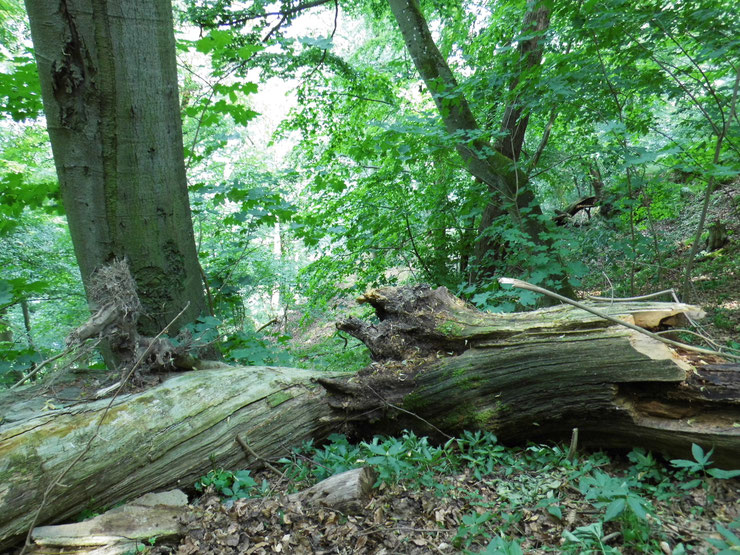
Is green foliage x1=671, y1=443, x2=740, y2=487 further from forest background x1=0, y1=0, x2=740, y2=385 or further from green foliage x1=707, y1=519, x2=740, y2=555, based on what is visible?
forest background x1=0, y1=0, x2=740, y2=385

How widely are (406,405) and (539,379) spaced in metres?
0.89

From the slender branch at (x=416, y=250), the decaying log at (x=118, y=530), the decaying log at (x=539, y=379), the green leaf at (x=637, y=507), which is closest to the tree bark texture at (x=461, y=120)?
the slender branch at (x=416, y=250)

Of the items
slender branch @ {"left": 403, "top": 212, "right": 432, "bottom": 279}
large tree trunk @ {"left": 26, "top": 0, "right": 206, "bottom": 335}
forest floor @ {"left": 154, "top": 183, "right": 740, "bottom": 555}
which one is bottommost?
forest floor @ {"left": 154, "top": 183, "right": 740, "bottom": 555}

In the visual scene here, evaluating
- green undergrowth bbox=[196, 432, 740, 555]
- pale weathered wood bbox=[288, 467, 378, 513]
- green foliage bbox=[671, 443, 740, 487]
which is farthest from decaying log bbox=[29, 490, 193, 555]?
green foliage bbox=[671, 443, 740, 487]

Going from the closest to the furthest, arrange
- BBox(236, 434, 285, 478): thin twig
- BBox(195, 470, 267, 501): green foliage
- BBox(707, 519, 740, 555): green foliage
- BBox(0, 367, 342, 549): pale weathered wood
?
BBox(707, 519, 740, 555): green foliage < BBox(0, 367, 342, 549): pale weathered wood < BBox(195, 470, 267, 501): green foliage < BBox(236, 434, 285, 478): thin twig

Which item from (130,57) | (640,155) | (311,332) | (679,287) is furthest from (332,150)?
(311,332)

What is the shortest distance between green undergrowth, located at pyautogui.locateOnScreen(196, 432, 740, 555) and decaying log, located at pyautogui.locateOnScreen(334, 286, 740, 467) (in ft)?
0.44

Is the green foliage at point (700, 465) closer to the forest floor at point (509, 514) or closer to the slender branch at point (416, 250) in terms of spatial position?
the forest floor at point (509, 514)

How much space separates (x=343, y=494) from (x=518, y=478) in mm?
992

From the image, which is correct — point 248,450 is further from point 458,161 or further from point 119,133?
point 458,161

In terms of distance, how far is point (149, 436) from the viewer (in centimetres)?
241

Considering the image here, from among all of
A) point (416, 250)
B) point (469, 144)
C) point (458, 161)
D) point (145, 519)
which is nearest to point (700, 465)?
point (145, 519)

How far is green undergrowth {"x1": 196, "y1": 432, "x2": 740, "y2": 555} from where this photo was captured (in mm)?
1704

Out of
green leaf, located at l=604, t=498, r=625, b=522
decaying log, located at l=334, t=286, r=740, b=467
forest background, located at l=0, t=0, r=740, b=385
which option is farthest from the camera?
forest background, located at l=0, t=0, r=740, b=385
